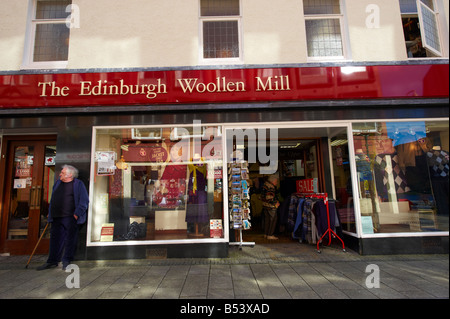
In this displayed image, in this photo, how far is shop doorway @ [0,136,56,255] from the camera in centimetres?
562

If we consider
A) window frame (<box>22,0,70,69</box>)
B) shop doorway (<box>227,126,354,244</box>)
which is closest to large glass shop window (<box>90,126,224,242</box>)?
shop doorway (<box>227,126,354,244</box>)

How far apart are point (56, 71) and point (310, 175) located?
6.86m

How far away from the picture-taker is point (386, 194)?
562 cm

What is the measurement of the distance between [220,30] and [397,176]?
5.33 m

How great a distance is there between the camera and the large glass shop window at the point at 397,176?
525cm

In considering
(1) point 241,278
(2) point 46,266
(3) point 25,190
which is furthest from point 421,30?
(3) point 25,190

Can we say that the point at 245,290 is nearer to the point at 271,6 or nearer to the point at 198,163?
the point at 198,163

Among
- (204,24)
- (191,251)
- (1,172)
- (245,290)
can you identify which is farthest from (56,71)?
(245,290)

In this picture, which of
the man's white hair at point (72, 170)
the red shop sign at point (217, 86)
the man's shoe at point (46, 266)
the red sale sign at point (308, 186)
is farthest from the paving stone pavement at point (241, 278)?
the red shop sign at point (217, 86)

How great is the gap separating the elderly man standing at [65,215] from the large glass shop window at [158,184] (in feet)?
1.45

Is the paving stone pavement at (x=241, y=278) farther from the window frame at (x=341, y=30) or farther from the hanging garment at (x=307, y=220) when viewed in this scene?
the window frame at (x=341, y=30)

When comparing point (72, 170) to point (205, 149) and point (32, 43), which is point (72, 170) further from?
point (32, 43)

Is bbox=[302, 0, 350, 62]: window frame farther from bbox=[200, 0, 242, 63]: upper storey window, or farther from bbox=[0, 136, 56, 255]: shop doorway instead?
bbox=[0, 136, 56, 255]: shop doorway

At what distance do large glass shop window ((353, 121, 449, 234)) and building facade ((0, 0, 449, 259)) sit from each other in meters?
0.03
